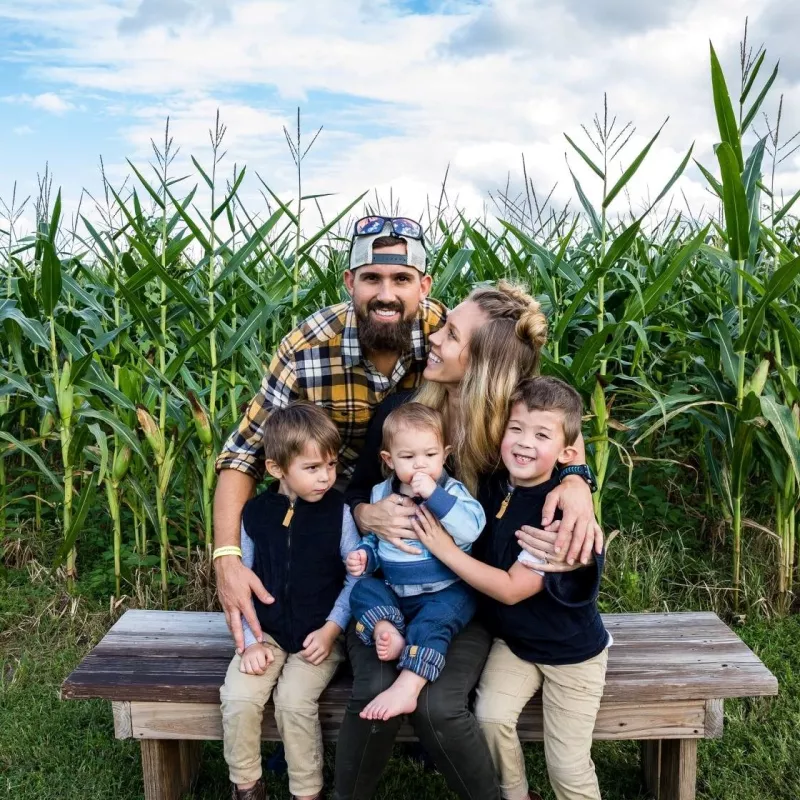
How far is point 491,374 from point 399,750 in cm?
136

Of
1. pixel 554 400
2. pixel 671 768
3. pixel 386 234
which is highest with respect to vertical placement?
pixel 386 234

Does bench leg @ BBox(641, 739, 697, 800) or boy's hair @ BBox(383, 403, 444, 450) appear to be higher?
boy's hair @ BBox(383, 403, 444, 450)

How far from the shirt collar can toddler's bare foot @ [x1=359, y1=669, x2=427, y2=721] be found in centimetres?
108

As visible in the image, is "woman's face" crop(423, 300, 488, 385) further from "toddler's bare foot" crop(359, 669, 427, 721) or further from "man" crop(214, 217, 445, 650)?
"toddler's bare foot" crop(359, 669, 427, 721)

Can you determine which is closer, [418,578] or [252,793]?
[418,578]

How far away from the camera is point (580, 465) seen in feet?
7.84

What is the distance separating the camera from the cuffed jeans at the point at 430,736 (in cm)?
213

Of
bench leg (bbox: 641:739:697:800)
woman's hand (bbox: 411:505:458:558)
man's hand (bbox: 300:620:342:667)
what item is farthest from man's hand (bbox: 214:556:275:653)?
bench leg (bbox: 641:739:697:800)

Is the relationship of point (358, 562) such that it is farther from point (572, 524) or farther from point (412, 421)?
point (572, 524)

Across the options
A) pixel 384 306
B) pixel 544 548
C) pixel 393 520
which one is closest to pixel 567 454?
pixel 544 548

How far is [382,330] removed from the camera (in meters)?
2.74

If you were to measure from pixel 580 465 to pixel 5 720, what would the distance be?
2.25 meters

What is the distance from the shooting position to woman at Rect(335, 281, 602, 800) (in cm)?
215

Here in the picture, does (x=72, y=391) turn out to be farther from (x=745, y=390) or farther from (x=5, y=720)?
(x=745, y=390)
